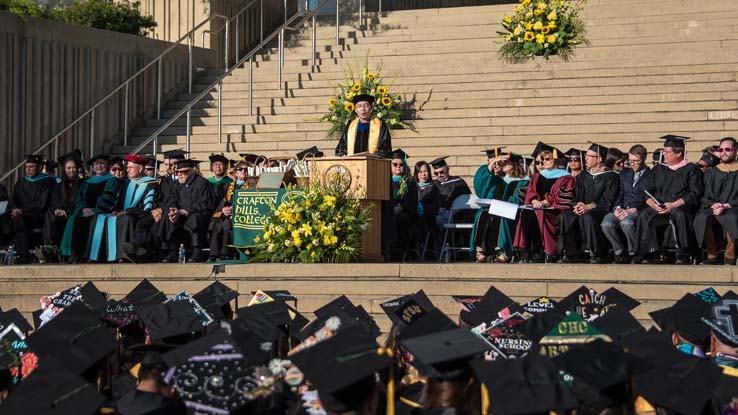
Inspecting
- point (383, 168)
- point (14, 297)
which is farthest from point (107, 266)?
point (383, 168)

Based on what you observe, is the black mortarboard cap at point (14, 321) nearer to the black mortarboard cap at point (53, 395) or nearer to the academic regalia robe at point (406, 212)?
the black mortarboard cap at point (53, 395)

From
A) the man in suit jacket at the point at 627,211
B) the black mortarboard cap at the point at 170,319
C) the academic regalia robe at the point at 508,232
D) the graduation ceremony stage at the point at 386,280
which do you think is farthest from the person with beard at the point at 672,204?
the black mortarboard cap at the point at 170,319

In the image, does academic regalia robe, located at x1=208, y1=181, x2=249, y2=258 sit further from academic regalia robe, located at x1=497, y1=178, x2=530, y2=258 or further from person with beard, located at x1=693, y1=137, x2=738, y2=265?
person with beard, located at x1=693, y1=137, x2=738, y2=265

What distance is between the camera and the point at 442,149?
16.6 metres

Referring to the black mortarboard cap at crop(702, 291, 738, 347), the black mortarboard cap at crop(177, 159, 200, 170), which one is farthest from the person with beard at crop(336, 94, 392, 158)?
the black mortarboard cap at crop(702, 291, 738, 347)

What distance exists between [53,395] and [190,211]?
7.76 metres

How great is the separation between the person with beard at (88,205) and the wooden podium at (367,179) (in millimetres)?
3763

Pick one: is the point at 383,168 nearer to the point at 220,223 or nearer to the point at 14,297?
the point at 220,223

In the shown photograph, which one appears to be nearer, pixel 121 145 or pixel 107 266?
pixel 107 266

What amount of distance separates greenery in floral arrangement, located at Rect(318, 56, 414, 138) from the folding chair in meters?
3.20

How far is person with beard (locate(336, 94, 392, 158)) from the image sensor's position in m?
12.8

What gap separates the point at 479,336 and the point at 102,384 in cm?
263

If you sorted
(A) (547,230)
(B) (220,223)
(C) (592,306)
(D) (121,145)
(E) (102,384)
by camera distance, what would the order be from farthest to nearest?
(D) (121,145) < (B) (220,223) < (A) (547,230) < (C) (592,306) < (E) (102,384)

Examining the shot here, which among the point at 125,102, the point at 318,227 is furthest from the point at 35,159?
the point at 318,227
